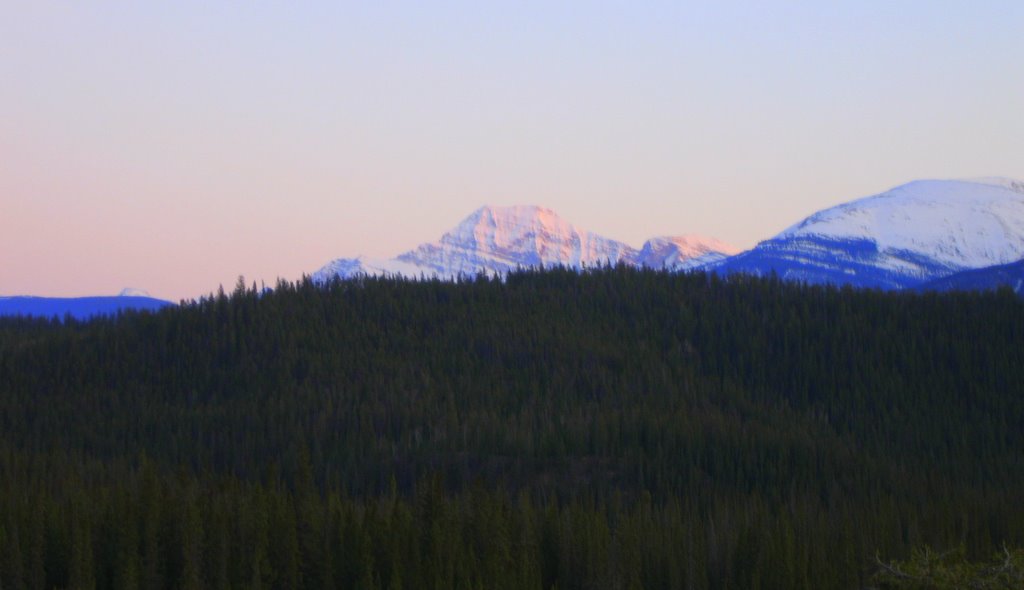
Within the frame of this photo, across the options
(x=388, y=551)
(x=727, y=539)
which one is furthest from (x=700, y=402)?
(x=388, y=551)

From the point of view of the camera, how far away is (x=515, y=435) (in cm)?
12169

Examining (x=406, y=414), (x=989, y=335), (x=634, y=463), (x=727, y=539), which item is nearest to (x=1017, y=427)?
(x=989, y=335)

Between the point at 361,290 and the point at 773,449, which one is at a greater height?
the point at 361,290

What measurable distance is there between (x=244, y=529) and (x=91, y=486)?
20839mm

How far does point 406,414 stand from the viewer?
5172 inches

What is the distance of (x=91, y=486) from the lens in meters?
91.6

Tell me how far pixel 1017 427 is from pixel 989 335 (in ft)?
62.8

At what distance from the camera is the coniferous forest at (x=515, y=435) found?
74.6 metres

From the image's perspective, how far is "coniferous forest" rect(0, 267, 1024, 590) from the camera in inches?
2936

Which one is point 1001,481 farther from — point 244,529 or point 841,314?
point 244,529

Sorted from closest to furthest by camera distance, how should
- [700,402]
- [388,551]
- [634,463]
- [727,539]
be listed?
[388,551] < [727,539] < [634,463] < [700,402]

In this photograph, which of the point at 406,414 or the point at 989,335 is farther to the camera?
the point at 989,335

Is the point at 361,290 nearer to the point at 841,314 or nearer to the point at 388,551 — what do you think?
the point at 841,314

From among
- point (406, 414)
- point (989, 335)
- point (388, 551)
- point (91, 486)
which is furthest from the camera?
point (989, 335)
